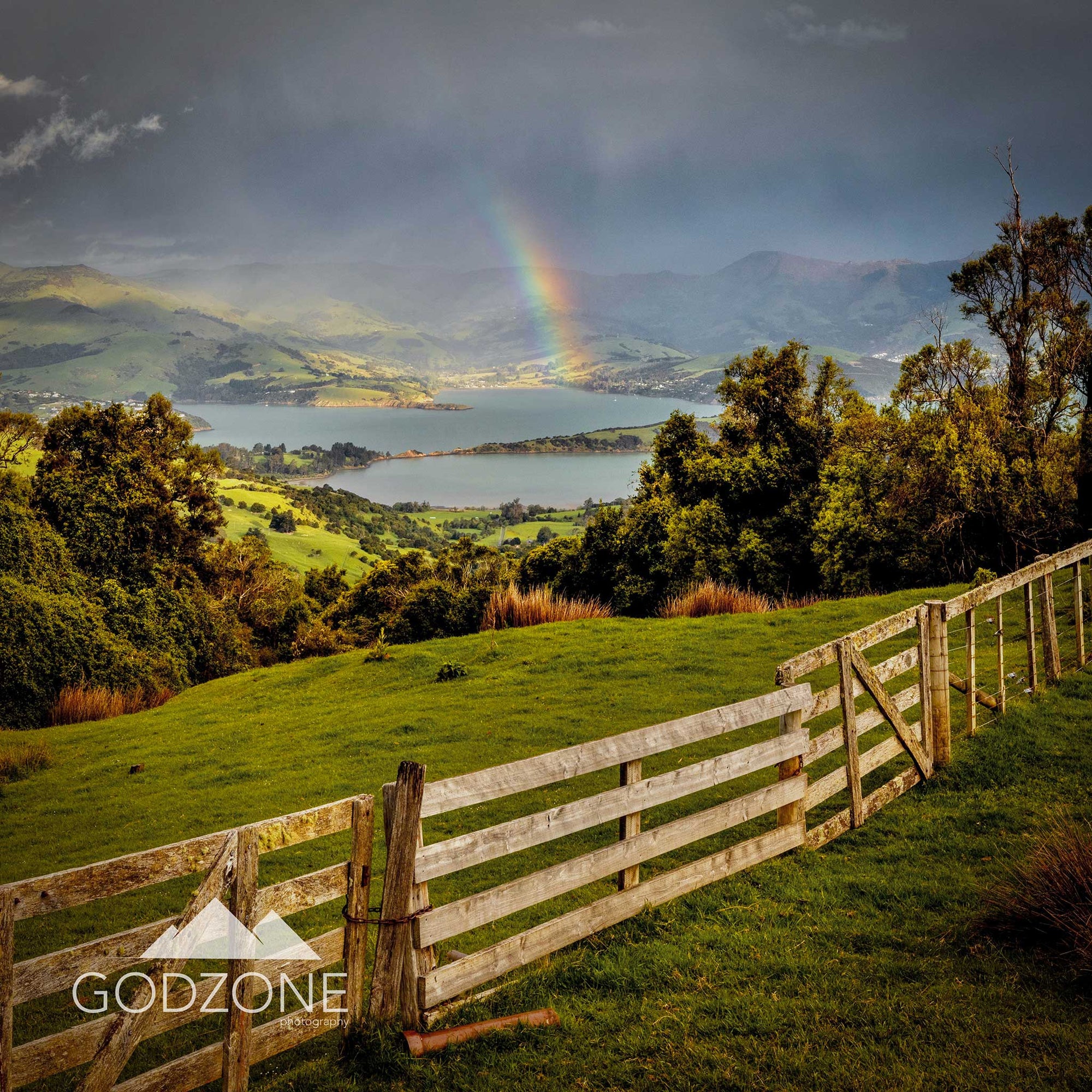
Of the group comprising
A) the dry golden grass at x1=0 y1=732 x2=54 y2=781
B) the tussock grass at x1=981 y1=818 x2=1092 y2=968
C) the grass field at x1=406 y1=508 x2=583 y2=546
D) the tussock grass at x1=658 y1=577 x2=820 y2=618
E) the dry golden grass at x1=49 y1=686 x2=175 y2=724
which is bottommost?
the dry golden grass at x1=49 y1=686 x2=175 y2=724

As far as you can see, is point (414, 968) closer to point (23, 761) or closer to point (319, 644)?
point (23, 761)

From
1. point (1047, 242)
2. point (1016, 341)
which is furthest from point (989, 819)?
point (1047, 242)

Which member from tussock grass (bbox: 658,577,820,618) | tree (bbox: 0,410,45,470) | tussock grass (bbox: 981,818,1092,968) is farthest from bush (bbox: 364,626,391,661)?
tree (bbox: 0,410,45,470)

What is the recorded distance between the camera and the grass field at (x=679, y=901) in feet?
13.4

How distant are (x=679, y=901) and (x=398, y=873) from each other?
2.60 metres

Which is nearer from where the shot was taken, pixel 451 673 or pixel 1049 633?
pixel 1049 633

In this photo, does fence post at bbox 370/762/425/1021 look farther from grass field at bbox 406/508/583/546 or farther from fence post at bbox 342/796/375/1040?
grass field at bbox 406/508/583/546

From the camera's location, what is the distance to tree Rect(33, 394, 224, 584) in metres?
27.8

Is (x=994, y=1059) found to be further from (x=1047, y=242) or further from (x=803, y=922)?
(x=1047, y=242)

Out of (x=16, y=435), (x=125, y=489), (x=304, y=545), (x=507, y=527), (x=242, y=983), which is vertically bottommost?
A: (x=242, y=983)

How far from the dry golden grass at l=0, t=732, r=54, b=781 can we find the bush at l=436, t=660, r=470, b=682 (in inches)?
278

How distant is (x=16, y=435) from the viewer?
32.6 metres

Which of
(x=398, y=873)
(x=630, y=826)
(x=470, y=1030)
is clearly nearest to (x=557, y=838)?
(x=630, y=826)

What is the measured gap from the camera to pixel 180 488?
3162cm
